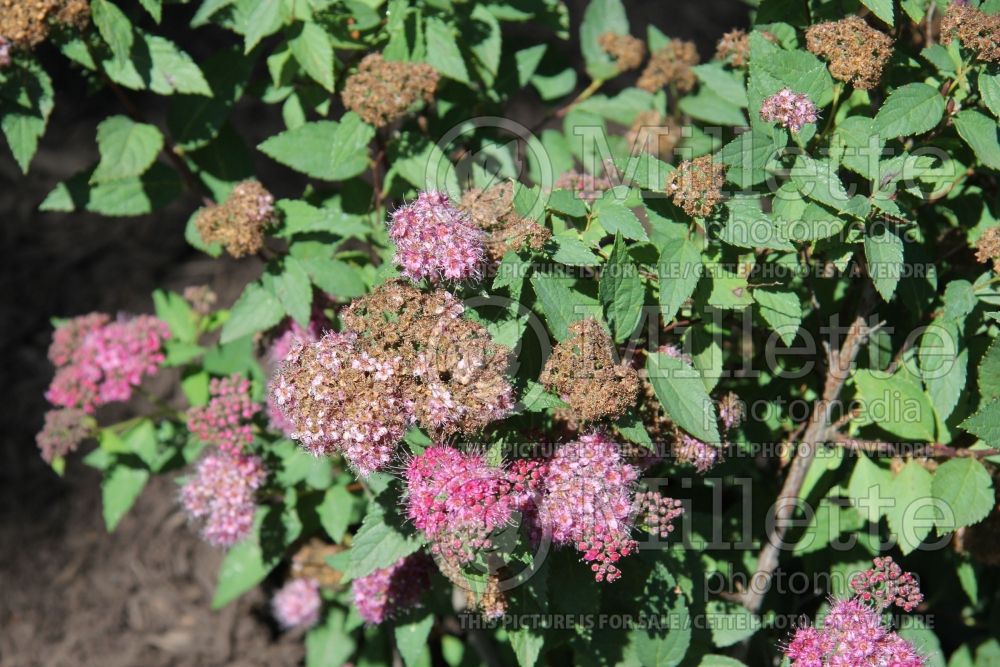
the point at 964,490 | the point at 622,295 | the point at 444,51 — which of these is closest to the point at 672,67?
the point at 444,51

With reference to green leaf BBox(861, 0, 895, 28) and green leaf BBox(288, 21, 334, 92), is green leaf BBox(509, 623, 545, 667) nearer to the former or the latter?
green leaf BBox(288, 21, 334, 92)

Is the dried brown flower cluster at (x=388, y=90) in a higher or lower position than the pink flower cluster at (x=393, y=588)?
higher

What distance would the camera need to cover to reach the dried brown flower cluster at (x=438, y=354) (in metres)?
1.93

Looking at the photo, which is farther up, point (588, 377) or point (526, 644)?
point (588, 377)

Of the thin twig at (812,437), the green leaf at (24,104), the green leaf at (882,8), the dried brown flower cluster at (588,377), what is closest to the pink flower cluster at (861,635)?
the thin twig at (812,437)

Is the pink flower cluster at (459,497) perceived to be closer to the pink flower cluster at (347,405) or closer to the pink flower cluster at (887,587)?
the pink flower cluster at (347,405)

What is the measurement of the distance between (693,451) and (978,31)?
1249 millimetres

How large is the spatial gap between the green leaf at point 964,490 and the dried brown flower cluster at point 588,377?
0.96 m

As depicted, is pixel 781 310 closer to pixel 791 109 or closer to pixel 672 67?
pixel 791 109

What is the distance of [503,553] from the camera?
2176 mm

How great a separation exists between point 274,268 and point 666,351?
1.23 metres

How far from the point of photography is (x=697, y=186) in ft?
7.14

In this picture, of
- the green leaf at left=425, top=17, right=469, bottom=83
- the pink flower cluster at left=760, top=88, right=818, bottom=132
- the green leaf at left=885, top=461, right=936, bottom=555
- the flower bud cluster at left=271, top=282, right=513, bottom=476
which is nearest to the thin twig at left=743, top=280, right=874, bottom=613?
the green leaf at left=885, top=461, right=936, bottom=555

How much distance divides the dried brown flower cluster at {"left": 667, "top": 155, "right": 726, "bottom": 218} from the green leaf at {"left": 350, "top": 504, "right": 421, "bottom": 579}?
1132 mm
